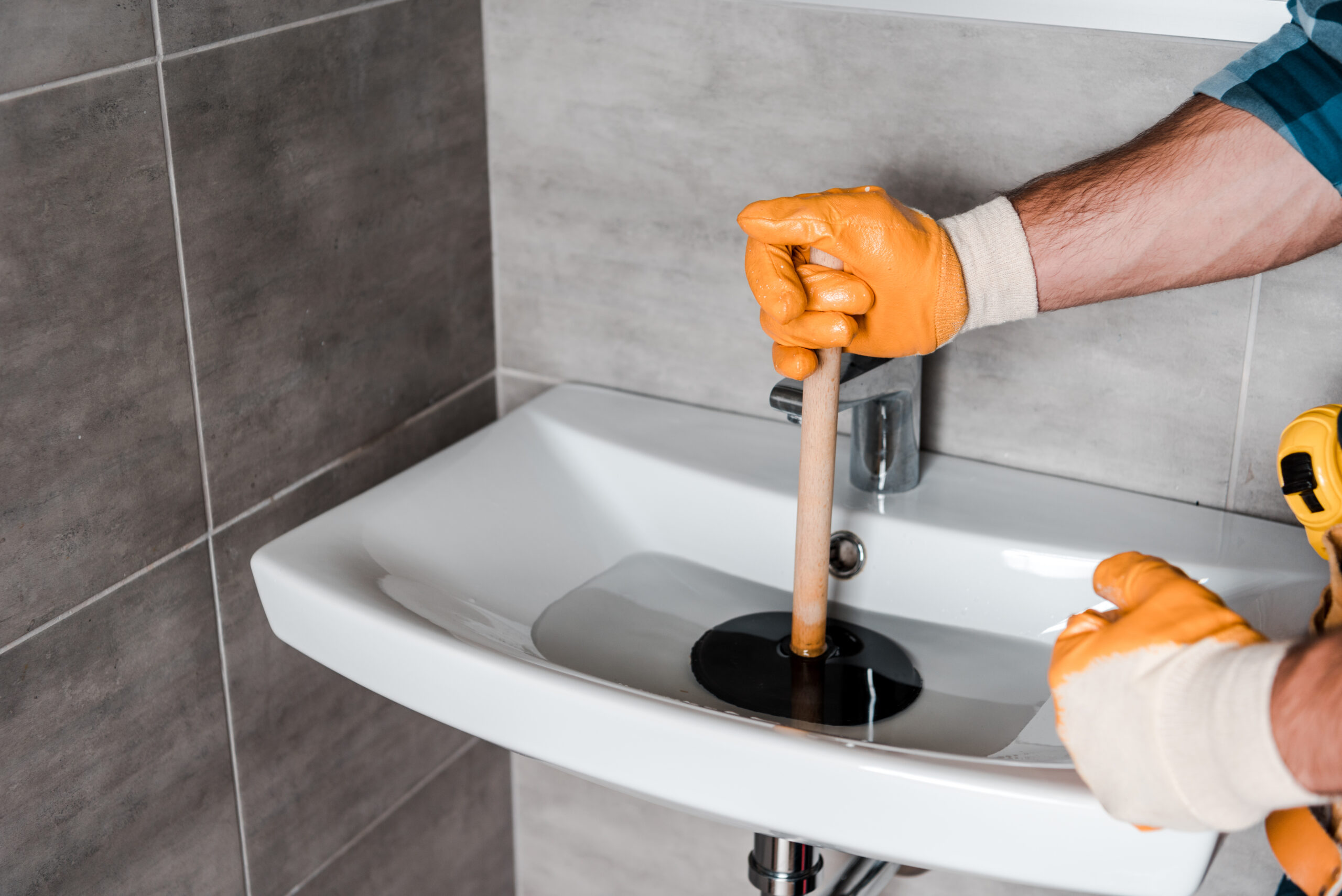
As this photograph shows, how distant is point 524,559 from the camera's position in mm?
1011

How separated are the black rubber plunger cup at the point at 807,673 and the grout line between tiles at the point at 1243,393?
29 cm

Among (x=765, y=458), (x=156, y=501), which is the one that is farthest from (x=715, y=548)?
(x=156, y=501)

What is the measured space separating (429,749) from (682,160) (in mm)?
641

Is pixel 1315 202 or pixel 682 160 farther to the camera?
pixel 682 160

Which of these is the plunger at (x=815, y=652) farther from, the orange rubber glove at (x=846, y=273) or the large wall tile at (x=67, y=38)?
the large wall tile at (x=67, y=38)

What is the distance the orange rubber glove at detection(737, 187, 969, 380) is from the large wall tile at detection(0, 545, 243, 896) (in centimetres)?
→ 48

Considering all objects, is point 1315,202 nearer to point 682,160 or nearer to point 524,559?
point 682,160

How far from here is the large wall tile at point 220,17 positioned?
828mm

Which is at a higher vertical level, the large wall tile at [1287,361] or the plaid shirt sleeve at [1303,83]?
the plaid shirt sleeve at [1303,83]

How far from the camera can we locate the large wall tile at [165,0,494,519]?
0.90 m

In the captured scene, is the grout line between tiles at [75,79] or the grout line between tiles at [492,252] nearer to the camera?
the grout line between tiles at [75,79]

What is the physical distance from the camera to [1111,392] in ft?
3.26

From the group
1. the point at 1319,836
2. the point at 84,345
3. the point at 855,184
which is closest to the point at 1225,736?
the point at 1319,836

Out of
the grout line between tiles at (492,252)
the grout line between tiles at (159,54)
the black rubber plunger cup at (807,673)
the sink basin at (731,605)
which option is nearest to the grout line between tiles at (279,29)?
the grout line between tiles at (159,54)
